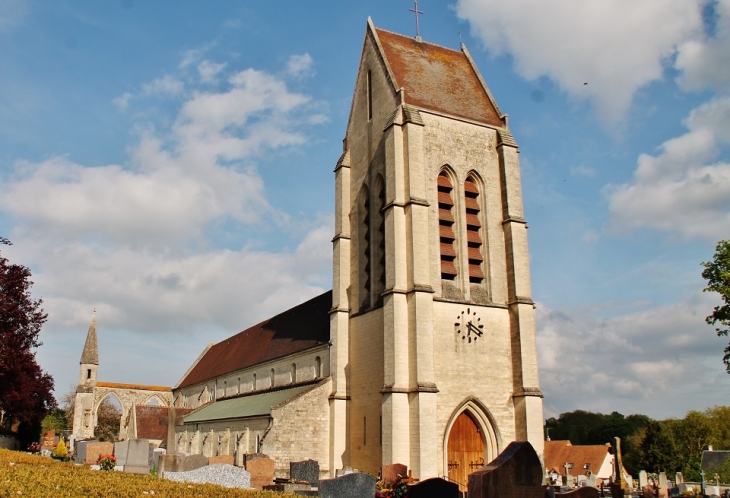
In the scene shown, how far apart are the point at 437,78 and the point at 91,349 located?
45.3 metres

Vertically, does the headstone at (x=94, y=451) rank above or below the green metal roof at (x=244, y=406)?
below

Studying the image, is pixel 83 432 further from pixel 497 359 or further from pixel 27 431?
pixel 497 359

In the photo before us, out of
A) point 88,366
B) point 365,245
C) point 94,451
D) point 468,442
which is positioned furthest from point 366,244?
point 88,366

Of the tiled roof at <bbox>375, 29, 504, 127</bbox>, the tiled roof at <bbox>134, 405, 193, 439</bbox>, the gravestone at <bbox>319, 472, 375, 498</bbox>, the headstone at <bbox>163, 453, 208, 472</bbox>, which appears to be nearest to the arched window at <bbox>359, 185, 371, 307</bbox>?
the tiled roof at <bbox>375, 29, 504, 127</bbox>

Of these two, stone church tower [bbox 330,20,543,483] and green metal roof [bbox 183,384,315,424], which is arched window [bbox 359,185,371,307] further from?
green metal roof [bbox 183,384,315,424]

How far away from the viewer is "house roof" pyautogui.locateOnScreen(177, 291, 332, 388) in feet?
103

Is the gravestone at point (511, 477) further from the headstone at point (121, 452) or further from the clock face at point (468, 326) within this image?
the headstone at point (121, 452)

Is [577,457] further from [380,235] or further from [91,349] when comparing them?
[91,349]

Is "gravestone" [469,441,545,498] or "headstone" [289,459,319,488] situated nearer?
"gravestone" [469,441,545,498]

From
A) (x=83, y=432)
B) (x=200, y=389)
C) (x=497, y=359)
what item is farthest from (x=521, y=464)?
(x=83, y=432)

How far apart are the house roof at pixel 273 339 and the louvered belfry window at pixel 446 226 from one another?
7.18 m

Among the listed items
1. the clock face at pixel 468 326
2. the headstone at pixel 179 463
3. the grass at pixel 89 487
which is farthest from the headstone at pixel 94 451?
the clock face at pixel 468 326

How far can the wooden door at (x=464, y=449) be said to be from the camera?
21.7 meters

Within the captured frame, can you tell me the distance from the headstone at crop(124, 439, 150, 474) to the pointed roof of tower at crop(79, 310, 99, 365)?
43.7 m
